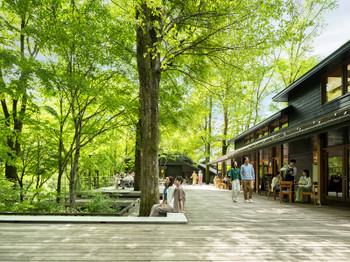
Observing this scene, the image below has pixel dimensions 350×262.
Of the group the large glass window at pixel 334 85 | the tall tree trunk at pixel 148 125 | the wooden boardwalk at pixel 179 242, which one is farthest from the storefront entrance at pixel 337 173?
the tall tree trunk at pixel 148 125

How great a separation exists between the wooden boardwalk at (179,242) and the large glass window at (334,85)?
721 cm

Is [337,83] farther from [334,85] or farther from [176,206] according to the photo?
[176,206]

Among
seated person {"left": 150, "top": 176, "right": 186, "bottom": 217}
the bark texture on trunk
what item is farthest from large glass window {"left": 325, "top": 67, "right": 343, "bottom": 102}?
the bark texture on trunk

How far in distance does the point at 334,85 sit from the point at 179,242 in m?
10.9

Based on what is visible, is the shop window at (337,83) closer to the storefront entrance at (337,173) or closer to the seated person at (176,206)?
the storefront entrance at (337,173)

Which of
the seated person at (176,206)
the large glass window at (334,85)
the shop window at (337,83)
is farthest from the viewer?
the large glass window at (334,85)

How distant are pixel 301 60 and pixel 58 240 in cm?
2780

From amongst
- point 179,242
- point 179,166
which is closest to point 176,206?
point 179,242

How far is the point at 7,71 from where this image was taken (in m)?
10.3

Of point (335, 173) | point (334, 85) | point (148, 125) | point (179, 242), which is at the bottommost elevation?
point (179, 242)

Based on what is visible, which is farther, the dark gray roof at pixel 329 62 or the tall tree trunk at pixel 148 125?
the dark gray roof at pixel 329 62

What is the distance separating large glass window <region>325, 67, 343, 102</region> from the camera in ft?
38.7

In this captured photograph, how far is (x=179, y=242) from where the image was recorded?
15.4 feet

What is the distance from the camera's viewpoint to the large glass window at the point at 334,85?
11788 millimetres
